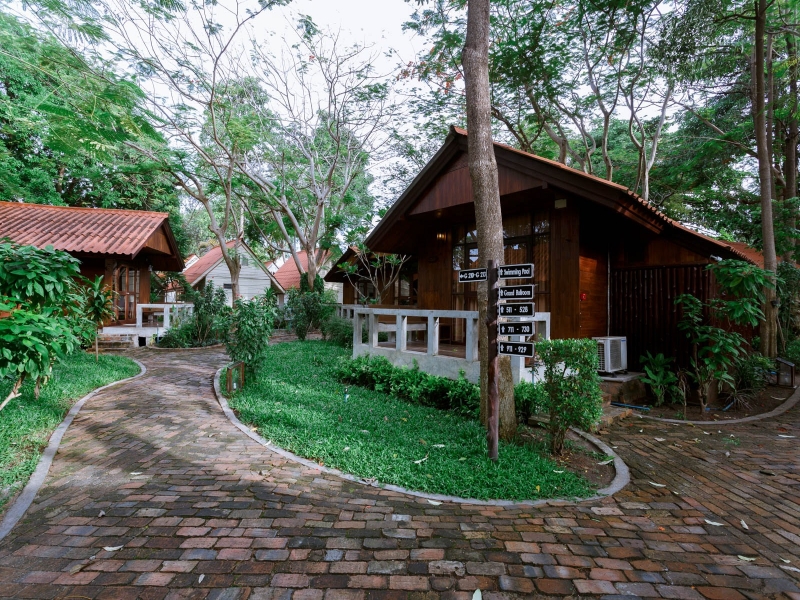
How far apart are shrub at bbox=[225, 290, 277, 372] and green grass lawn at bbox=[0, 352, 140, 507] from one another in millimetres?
2478

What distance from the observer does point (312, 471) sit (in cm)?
403

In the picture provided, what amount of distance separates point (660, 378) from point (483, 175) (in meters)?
5.35

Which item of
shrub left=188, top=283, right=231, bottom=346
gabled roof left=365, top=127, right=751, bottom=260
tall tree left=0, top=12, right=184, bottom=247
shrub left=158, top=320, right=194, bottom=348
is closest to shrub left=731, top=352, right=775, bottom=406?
gabled roof left=365, top=127, right=751, bottom=260

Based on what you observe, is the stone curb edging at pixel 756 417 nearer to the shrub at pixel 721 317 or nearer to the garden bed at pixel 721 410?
the garden bed at pixel 721 410

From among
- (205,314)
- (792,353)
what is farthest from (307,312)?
(792,353)

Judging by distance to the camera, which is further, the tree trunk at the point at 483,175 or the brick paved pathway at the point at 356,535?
the tree trunk at the point at 483,175

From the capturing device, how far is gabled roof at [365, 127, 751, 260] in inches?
257

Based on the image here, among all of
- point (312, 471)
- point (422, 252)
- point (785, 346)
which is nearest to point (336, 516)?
point (312, 471)

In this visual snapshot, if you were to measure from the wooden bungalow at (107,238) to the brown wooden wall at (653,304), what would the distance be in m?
13.3

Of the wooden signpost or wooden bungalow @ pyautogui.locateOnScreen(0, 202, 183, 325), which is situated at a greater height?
wooden bungalow @ pyautogui.locateOnScreen(0, 202, 183, 325)

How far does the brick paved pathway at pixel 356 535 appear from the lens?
241 centimetres

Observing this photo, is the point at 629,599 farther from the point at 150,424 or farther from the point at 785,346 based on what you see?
the point at 785,346

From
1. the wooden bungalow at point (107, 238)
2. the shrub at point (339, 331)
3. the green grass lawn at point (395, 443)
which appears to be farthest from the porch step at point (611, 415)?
the wooden bungalow at point (107, 238)

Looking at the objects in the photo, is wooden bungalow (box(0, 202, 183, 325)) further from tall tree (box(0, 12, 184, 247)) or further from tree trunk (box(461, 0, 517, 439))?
tree trunk (box(461, 0, 517, 439))
